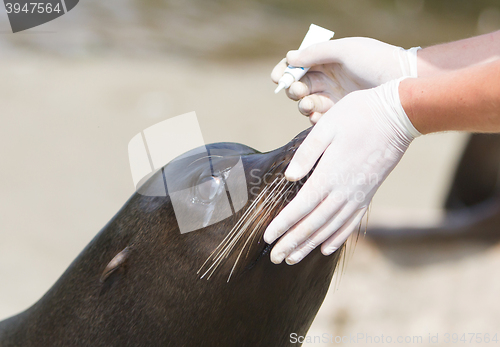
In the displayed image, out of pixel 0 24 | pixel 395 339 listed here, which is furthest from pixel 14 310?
pixel 0 24

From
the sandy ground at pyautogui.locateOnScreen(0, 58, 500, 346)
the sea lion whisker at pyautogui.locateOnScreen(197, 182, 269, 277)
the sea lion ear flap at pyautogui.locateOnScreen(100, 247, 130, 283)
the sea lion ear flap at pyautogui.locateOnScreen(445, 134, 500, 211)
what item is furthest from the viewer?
the sea lion ear flap at pyautogui.locateOnScreen(445, 134, 500, 211)

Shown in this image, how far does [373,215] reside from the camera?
3912 mm

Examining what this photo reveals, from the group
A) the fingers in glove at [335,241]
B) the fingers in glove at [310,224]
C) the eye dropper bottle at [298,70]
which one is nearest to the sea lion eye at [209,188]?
the fingers in glove at [310,224]

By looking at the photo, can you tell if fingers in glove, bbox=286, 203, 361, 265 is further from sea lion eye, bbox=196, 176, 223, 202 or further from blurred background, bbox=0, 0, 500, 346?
blurred background, bbox=0, 0, 500, 346

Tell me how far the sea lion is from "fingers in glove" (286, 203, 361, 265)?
0.17 feet

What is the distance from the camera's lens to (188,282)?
4.74ft

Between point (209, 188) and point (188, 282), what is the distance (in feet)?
1.05

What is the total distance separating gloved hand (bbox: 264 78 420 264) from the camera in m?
1.35

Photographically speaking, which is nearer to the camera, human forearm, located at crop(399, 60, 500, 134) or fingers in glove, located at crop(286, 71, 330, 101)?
human forearm, located at crop(399, 60, 500, 134)

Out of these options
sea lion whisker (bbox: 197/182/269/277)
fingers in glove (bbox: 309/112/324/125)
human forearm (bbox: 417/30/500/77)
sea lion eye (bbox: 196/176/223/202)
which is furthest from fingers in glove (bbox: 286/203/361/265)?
human forearm (bbox: 417/30/500/77)

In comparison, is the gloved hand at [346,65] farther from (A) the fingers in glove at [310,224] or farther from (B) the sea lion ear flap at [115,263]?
(B) the sea lion ear flap at [115,263]

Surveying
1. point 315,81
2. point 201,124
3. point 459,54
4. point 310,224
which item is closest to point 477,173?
point 459,54

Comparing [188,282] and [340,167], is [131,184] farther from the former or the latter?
[340,167]

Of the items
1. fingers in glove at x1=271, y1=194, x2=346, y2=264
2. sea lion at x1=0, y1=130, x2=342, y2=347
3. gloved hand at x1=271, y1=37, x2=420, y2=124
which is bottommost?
sea lion at x1=0, y1=130, x2=342, y2=347
